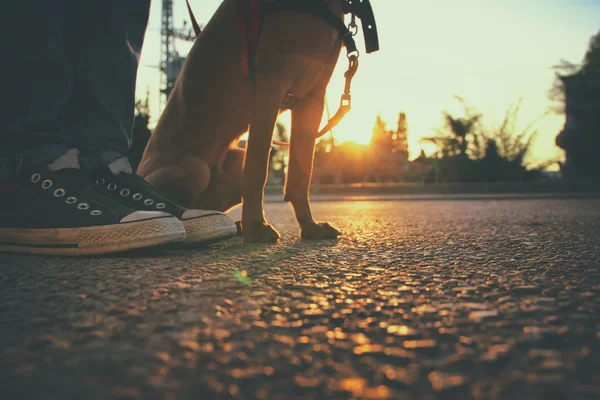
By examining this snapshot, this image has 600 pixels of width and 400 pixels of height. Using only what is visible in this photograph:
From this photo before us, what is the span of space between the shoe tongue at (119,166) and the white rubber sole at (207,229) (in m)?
0.30

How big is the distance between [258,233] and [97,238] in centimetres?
59

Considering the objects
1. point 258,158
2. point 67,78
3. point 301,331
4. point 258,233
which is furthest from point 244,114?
point 301,331

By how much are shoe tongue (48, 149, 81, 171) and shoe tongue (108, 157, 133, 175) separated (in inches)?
5.9

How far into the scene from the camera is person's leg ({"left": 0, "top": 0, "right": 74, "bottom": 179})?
1.21m

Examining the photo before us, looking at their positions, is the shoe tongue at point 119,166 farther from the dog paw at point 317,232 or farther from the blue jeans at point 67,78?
the dog paw at point 317,232

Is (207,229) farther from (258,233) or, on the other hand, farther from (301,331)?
(301,331)

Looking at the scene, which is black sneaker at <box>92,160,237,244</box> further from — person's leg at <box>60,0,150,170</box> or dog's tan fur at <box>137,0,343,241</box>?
dog's tan fur at <box>137,0,343,241</box>

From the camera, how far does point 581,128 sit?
1366cm

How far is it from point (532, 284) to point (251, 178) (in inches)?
42.9

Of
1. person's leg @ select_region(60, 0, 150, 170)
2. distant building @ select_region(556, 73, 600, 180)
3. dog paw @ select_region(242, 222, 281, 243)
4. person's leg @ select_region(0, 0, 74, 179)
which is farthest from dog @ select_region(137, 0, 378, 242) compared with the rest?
distant building @ select_region(556, 73, 600, 180)

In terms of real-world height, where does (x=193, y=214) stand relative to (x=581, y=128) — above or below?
below

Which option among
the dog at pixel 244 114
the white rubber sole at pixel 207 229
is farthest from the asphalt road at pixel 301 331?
the dog at pixel 244 114

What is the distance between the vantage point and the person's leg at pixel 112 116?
1385 mm

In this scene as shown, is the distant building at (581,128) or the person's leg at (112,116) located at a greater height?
the distant building at (581,128)
